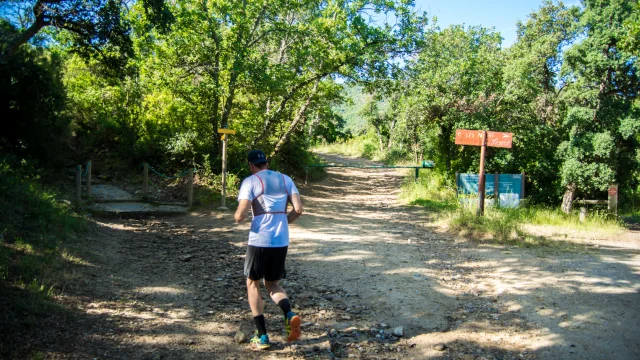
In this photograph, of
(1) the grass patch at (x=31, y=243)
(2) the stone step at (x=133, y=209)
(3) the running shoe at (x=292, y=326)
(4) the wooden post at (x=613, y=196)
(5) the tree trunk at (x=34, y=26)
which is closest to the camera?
(3) the running shoe at (x=292, y=326)

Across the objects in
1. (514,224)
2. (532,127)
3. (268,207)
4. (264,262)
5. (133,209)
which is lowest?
(133,209)

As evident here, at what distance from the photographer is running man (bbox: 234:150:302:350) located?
3875 millimetres

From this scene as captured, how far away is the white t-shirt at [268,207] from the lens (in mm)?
3875

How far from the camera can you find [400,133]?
108 ft

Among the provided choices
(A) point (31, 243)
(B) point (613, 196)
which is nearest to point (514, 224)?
(B) point (613, 196)

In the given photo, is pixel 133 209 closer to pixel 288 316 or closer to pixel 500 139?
pixel 288 316

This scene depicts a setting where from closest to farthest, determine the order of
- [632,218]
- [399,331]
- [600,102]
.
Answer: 1. [399,331]
2. [600,102]
3. [632,218]

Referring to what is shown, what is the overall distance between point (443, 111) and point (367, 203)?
4558mm

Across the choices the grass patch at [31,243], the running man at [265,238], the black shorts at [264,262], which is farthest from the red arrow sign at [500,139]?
the grass patch at [31,243]

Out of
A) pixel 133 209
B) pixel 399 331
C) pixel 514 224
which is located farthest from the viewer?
pixel 133 209

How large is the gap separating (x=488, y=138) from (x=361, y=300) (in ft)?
20.8

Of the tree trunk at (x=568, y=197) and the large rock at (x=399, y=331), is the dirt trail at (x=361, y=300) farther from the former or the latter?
the tree trunk at (x=568, y=197)

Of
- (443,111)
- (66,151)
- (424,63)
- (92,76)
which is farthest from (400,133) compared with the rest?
(66,151)

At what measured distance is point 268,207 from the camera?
392cm
